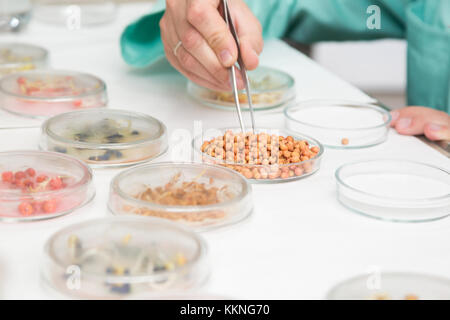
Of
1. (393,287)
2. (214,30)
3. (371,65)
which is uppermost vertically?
(214,30)

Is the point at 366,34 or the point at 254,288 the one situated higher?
the point at 366,34

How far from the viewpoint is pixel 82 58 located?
153cm

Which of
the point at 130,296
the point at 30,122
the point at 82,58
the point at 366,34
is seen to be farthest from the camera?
the point at 366,34

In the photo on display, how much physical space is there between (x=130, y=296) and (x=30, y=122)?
0.60 meters

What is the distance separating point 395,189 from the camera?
0.91m

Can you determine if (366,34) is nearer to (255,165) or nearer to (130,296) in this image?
(255,165)

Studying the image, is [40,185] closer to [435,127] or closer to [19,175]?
[19,175]

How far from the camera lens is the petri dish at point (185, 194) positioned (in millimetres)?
776

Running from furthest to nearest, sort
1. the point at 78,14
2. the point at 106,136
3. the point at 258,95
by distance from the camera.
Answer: the point at 78,14 < the point at 258,95 < the point at 106,136

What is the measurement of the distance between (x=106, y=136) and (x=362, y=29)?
96cm

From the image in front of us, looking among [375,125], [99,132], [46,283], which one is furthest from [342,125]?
[46,283]

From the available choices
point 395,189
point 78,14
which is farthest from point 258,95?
point 78,14

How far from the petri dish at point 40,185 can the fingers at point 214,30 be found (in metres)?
0.32

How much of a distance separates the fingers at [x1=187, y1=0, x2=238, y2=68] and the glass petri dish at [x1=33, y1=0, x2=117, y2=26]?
0.82m
